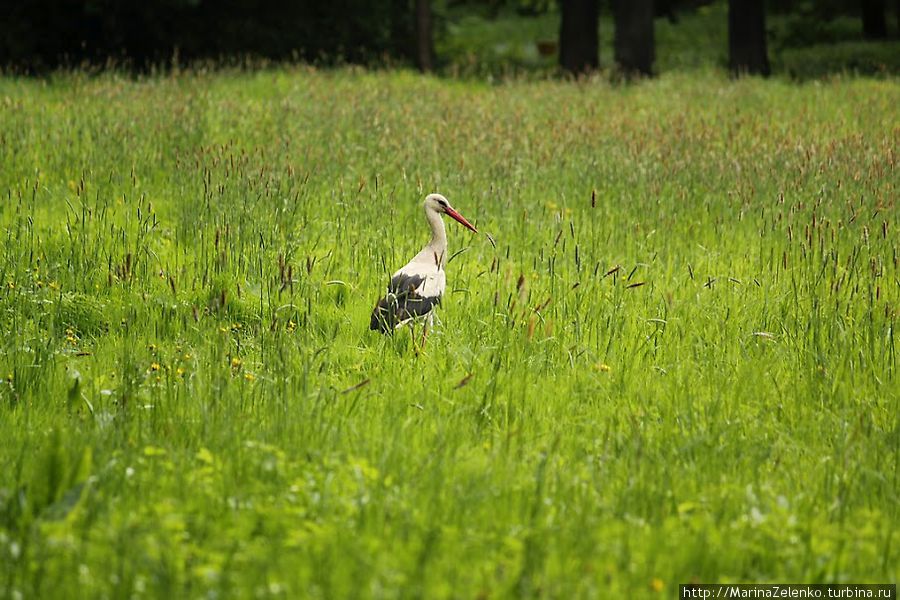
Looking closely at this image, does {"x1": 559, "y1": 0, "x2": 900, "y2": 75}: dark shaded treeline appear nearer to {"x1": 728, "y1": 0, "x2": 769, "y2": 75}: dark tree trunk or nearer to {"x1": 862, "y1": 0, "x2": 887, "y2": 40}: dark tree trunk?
{"x1": 728, "y1": 0, "x2": 769, "y2": 75}: dark tree trunk

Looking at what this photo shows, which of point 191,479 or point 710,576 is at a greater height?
point 191,479

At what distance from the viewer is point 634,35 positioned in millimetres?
21000

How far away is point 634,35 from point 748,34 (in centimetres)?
244

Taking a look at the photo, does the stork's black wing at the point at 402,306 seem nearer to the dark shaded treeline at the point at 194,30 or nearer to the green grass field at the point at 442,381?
the green grass field at the point at 442,381

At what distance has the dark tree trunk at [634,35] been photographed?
20.8 metres

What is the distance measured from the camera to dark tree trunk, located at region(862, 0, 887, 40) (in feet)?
102

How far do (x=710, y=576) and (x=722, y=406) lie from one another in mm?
1552

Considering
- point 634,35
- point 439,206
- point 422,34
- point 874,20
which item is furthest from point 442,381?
point 874,20

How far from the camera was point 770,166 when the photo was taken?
10.1 meters

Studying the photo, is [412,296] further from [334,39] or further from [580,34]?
[334,39]

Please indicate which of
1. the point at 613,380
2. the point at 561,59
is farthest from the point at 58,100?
the point at 561,59

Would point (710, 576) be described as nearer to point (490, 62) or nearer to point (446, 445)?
point (446, 445)

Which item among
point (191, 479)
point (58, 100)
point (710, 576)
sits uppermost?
point (58, 100)

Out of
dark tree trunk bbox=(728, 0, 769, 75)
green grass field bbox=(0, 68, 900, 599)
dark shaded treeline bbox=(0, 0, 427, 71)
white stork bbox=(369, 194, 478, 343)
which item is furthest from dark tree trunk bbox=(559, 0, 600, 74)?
white stork bbox=(369, 194, 478, 343)
